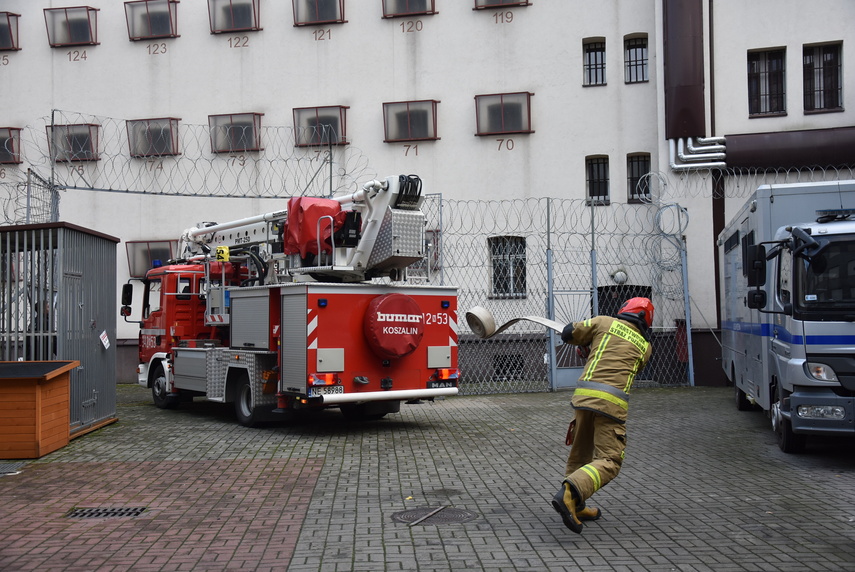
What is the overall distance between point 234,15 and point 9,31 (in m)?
6.31

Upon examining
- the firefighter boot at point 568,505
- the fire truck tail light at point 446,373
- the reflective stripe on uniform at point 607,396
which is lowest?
the firefighter boot at point 568,505

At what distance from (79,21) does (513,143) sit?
39.0 feet

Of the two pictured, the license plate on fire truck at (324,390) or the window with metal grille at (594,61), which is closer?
the license plate on fire truck at (324,390)

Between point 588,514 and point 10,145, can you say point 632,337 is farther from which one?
point 10,145

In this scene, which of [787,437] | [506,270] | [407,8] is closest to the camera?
[787,437]

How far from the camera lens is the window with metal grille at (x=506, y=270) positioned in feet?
62.8

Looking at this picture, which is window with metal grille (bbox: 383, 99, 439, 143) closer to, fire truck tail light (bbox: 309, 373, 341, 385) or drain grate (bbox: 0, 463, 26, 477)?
fire truck tail light (bbox: 309, 373, 341, 385)

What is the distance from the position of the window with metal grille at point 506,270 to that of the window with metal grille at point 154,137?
28.0 feet

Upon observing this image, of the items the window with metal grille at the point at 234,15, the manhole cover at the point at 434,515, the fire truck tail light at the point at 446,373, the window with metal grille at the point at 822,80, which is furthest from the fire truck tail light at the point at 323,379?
the window with metal grille at the point at 822,80

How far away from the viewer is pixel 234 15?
21609 millimetres

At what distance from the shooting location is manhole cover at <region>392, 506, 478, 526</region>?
22.5 ft

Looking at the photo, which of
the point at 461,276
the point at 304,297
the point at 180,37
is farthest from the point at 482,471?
the point at 180,37

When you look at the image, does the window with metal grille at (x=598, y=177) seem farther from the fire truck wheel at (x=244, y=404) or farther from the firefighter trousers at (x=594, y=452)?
the firefighter trousers at (x=594, y=452)

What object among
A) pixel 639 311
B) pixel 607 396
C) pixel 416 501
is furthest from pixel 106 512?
pixel 639 311
